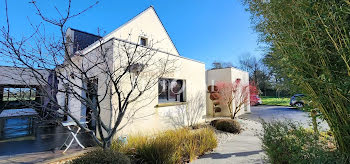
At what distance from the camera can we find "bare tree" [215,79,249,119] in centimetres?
1044

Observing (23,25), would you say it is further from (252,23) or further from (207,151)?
(207,151)

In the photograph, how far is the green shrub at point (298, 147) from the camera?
→ 69.7 inches

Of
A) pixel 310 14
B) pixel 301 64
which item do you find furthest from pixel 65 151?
pixel 310 14

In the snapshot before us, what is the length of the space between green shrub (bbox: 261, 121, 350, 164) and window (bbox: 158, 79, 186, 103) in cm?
472

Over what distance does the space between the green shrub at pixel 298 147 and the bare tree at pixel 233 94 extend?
7.64 meters

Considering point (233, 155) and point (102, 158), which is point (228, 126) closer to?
point (233, 155)

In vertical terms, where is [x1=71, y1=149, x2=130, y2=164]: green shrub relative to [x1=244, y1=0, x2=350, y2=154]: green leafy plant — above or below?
below

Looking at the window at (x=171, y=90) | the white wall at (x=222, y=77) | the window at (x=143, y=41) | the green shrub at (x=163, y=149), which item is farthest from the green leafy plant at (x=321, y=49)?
the white wall at (x=222, y=77)

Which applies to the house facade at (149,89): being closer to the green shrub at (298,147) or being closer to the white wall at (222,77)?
the white wall at (222,77)

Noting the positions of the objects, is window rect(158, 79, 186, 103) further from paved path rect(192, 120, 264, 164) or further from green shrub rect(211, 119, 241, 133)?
paved path rect(192, 120, 264, 164)

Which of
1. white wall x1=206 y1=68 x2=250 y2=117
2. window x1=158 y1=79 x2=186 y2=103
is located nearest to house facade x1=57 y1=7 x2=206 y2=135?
window x1=158 y1=79 x2=186 y2=103

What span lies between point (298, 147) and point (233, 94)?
921 centimetres

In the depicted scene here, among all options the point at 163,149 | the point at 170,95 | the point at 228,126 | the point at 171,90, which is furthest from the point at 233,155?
the point at 171,90

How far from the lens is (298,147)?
6.63ft
